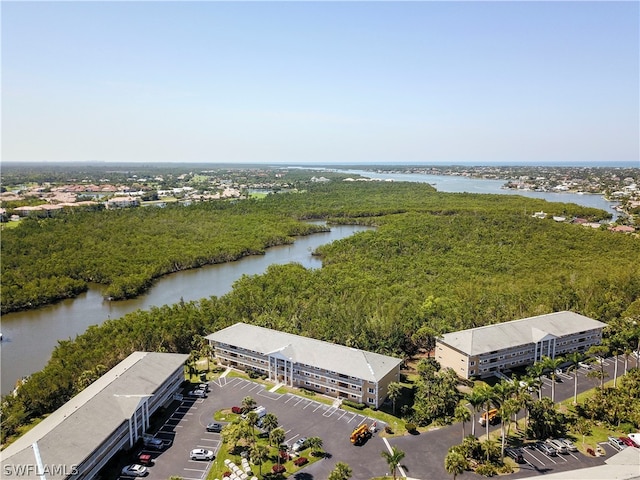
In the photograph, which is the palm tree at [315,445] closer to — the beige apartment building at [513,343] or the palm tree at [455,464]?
the palm tree at [455,464]

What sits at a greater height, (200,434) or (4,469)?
(4,469)

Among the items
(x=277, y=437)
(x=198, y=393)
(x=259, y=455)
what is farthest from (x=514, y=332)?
(x=198, y=393)

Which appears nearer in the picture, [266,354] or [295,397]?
[295,397]

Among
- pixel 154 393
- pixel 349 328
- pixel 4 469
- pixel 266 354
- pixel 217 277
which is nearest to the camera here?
pixel 4 469

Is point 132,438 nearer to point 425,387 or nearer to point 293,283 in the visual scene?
point 425,387

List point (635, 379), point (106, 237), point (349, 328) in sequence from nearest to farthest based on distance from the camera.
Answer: point (635, 379) → point (349, 328) → point (106, 237)

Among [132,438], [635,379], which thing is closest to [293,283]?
[132,438]

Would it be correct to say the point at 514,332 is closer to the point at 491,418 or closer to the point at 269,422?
the point at 491,418
